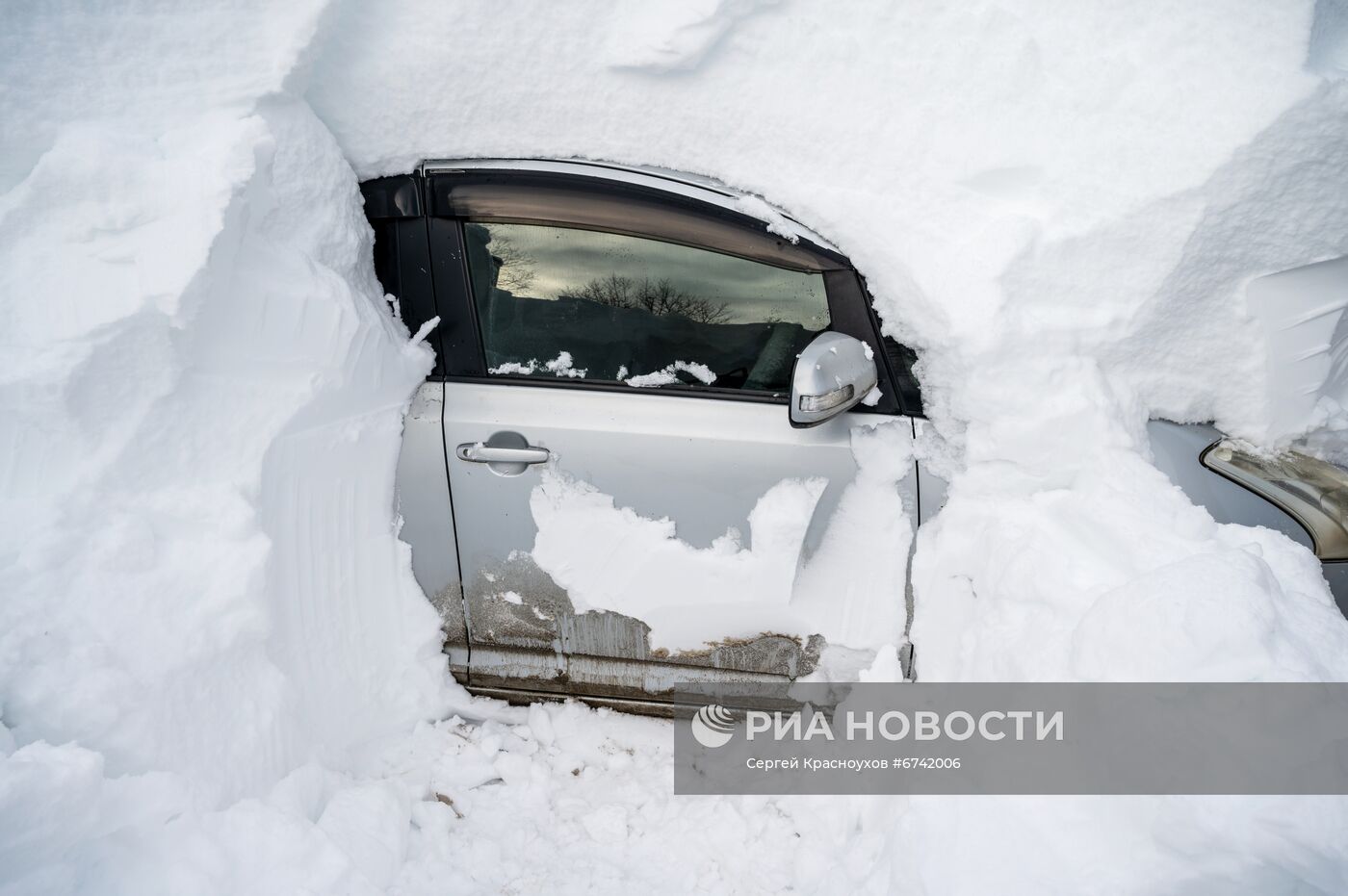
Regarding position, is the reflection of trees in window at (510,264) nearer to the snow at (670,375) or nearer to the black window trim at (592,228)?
the black window trim at (592,228)

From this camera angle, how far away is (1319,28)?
2162 mm

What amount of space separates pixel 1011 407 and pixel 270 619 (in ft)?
6.16

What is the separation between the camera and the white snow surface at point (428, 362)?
1832 millimetres

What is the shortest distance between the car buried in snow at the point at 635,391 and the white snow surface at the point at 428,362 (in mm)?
75

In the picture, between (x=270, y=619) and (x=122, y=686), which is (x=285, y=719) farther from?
(x=122, y=686)

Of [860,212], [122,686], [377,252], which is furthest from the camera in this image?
[377,252]

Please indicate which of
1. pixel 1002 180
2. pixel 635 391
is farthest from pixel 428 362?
pixel 1002 180

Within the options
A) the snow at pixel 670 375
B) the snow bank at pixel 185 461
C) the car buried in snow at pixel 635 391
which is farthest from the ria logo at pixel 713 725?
the snow at pixel 670 375

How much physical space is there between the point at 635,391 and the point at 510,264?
486 millimetres

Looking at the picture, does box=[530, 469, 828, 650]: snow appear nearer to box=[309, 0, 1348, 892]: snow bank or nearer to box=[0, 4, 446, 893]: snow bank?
box=[309, 0, 1348, 892]: snow bank

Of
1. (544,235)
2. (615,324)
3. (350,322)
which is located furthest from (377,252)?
(615,324)

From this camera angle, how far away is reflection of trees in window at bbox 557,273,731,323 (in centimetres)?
227

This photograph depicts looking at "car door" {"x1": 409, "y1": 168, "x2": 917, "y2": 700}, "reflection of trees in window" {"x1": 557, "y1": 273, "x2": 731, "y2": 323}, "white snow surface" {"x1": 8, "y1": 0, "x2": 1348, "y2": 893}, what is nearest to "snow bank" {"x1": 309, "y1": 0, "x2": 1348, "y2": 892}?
"white snow surface" {"x1": 8, "y1": 0, "x2": 1348, "y2": 893}

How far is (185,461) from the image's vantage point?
2.00 metres
